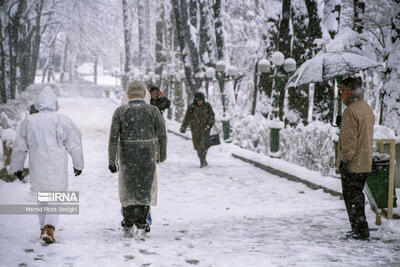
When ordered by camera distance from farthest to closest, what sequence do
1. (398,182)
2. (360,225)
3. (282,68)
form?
(282,68) < (398,182) < (360,225)

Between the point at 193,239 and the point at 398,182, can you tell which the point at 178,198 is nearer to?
the point at 193,239

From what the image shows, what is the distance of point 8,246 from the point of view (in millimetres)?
5168

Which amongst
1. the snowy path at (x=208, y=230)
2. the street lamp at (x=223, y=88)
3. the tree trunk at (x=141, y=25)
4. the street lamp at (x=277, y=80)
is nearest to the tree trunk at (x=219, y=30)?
the street lamp at (x=223, y=88)

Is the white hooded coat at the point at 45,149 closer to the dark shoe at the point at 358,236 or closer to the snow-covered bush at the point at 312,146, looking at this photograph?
the dark shoe at the point at 358,236

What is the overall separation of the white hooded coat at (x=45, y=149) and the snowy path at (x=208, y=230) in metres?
0.70

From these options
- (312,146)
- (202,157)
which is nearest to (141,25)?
(202,157)

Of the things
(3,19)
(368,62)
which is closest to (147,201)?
(368,62)

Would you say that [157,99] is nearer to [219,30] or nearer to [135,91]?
[135,91]

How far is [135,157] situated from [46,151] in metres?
0.97

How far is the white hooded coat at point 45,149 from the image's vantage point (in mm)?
5277

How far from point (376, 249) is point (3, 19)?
63.0 feet

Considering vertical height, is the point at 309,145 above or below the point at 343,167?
below

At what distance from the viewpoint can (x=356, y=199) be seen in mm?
5461

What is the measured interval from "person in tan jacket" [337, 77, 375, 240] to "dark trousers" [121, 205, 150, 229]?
229cm
